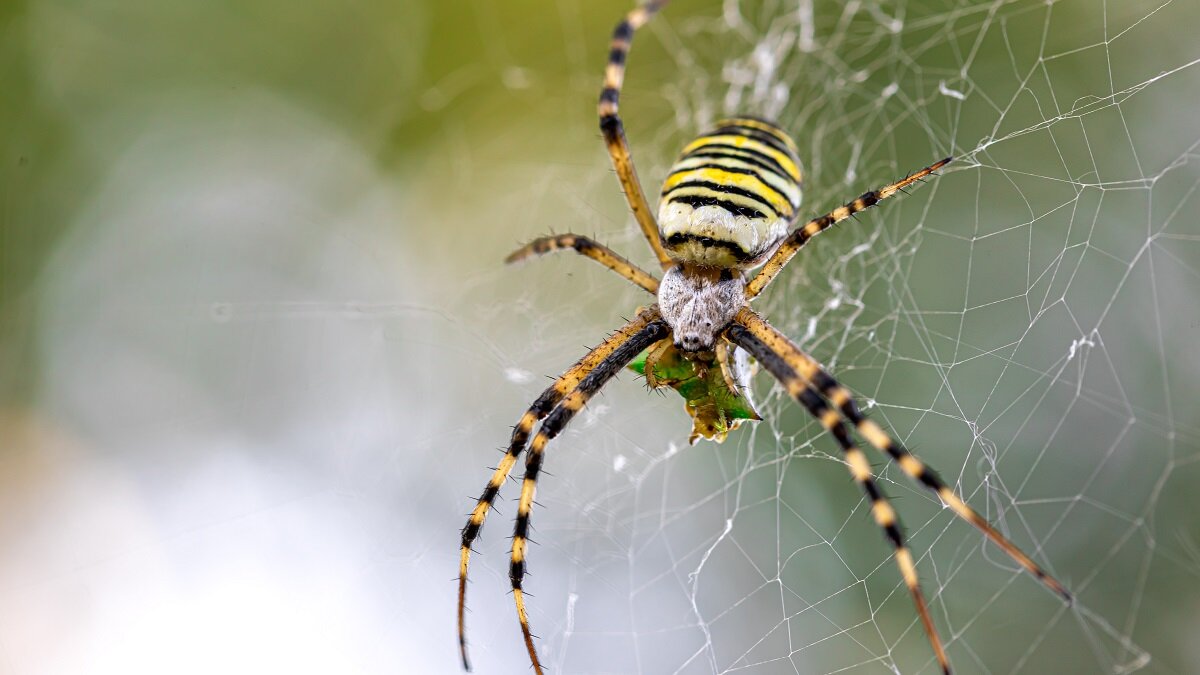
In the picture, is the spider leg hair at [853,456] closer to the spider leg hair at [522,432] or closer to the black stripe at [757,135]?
the spider leg hair at [522,432]

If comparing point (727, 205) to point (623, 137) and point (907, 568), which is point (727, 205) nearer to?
point (623, 137)

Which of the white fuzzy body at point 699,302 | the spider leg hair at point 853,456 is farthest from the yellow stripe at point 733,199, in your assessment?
the spider leg hair at point 853,456

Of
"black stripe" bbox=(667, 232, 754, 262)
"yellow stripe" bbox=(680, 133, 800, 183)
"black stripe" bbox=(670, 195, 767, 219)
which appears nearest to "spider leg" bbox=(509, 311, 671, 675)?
"black stripe" bbox=(667, 232, 754, 262)

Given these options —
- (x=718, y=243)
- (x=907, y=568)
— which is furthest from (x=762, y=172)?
(x=907, y=568)

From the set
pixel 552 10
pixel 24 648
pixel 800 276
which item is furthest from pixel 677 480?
pixel 24 648

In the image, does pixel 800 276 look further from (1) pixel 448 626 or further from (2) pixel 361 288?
(2) pixel 361 288

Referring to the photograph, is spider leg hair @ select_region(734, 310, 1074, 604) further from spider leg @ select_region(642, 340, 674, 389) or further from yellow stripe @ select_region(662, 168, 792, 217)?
yellow stripe @ select_region(662, 168, 792, 217)
